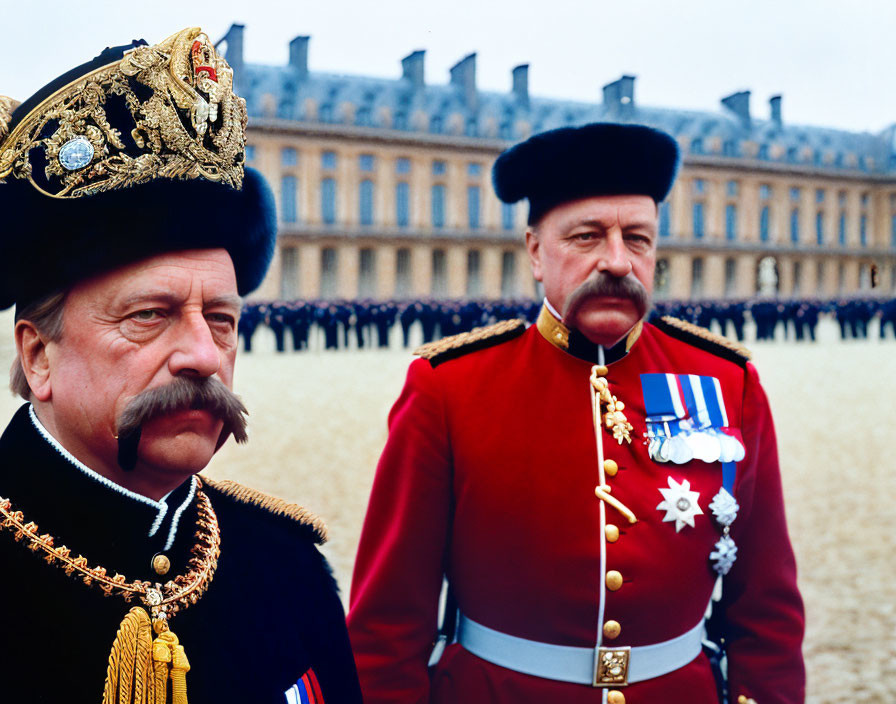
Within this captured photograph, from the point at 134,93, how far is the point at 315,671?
0.99 metres

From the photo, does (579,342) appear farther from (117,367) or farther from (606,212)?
(117,367)

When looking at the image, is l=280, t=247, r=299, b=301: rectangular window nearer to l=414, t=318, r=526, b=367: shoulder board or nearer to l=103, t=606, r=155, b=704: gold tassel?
l=414, t=318, r=526, b=367: shoulder board

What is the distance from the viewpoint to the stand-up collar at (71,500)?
52.4 inches

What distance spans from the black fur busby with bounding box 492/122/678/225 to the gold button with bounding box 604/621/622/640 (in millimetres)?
1010

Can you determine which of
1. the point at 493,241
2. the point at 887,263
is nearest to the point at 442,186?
the point at 493,241

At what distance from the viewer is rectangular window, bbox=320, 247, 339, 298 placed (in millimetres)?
42031

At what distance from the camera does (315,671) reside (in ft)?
5.22

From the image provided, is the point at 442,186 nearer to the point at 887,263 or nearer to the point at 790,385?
the point at 887,263

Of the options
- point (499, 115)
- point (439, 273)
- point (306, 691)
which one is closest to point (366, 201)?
point (439, 273)

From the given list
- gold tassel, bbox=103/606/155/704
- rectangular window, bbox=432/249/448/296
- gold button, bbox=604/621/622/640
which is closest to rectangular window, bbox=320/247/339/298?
rectangular window, bbox=432/249/448/296

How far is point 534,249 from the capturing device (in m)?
2.42

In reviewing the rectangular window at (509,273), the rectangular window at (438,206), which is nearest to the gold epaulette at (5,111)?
the rectangular window at (438,206)

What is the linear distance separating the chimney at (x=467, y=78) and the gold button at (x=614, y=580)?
46.3m

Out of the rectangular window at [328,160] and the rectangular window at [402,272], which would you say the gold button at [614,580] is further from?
the rectangular window at [402,272]
